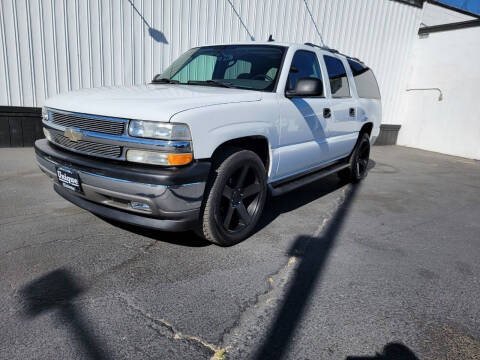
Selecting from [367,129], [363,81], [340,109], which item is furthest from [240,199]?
[367,129]

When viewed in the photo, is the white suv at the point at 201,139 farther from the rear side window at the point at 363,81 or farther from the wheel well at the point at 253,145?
the rear side window at the point at 363,81

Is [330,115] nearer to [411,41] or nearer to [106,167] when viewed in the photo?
[106,167]

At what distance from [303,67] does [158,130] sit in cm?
212

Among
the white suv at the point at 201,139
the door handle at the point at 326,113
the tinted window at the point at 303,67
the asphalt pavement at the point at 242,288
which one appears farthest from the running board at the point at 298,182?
the tinted window at the point at 303,67

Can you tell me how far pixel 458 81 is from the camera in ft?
34.1

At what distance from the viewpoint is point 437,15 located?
12445 millimetres

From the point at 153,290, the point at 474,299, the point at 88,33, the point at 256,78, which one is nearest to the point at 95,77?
the point at 88,33

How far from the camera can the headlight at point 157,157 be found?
7.70 ft

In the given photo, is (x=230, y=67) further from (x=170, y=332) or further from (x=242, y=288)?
(x=170, y=332)

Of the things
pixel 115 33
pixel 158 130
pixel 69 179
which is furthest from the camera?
pixel 115 33

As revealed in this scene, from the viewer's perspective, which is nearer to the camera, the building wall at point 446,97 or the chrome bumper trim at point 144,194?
the chrome bumper trim at point 144,194

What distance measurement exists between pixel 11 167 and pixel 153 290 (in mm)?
4098

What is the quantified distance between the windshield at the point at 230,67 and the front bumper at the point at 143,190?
1289 mm

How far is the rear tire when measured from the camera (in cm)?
545
